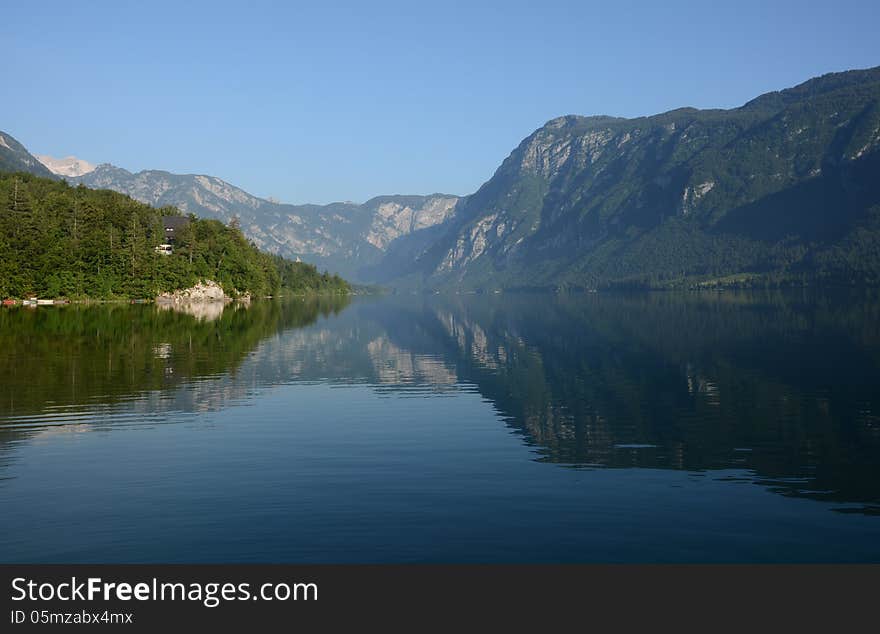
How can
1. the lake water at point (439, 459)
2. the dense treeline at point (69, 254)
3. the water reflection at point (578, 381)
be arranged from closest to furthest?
1. the lake water at point (439, 459)
2. the water reflection at point (578, 381)
3. the dense treeline at point (69, 254)

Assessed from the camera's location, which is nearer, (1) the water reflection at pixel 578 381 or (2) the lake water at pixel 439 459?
(2) the lake water at pixel 439 459

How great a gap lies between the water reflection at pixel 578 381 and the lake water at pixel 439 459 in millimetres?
221

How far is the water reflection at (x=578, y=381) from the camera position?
2948cm

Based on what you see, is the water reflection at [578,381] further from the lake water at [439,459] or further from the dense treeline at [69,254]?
the dense treeline at [69,254]

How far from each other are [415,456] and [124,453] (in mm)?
11163

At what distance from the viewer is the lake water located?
19.2 m

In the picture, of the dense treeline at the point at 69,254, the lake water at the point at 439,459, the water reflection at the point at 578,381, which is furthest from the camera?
the dense treeline at the point at 69,254

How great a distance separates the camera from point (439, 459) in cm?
2889

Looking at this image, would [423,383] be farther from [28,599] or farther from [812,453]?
[28,599]

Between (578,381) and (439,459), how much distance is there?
77.9ft

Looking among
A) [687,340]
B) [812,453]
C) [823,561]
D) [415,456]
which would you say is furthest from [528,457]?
[687,340]

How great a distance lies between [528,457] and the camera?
29172 millimetres

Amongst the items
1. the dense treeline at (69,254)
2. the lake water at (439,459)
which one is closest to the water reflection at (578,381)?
the lake water at (439,459)

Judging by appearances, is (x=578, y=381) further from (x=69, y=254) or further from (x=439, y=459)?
(x=69, y=254)
